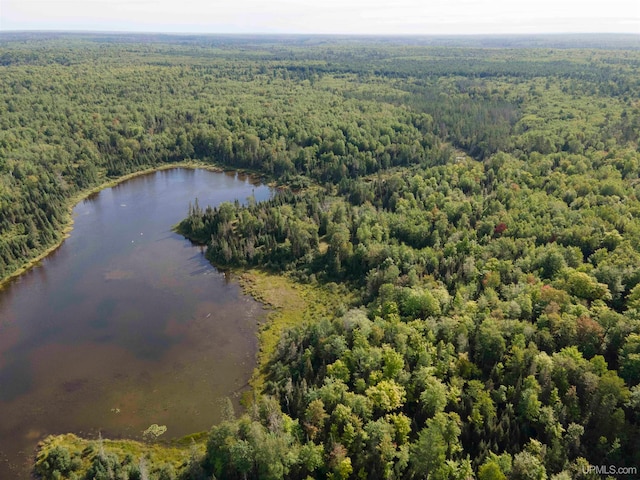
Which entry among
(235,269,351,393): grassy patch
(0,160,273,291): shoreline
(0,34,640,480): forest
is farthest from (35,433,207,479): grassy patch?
(0,160,273,291): shoreline

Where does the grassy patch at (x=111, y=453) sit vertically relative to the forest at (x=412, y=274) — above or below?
below

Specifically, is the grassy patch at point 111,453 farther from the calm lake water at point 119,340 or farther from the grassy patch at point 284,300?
the grassy patch at point 284,300

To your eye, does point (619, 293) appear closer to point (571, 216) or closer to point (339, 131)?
point (571, 216)

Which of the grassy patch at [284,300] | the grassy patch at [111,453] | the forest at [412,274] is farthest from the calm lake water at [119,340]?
the forest at [412,274]

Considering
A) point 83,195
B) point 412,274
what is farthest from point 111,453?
point 83,195

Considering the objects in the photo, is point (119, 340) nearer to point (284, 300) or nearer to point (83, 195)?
Result: point (284, 300)

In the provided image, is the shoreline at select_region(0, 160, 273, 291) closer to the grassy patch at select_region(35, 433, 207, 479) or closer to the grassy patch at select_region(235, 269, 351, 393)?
the grassy patch at select_region(235, 269, 351, 393)
